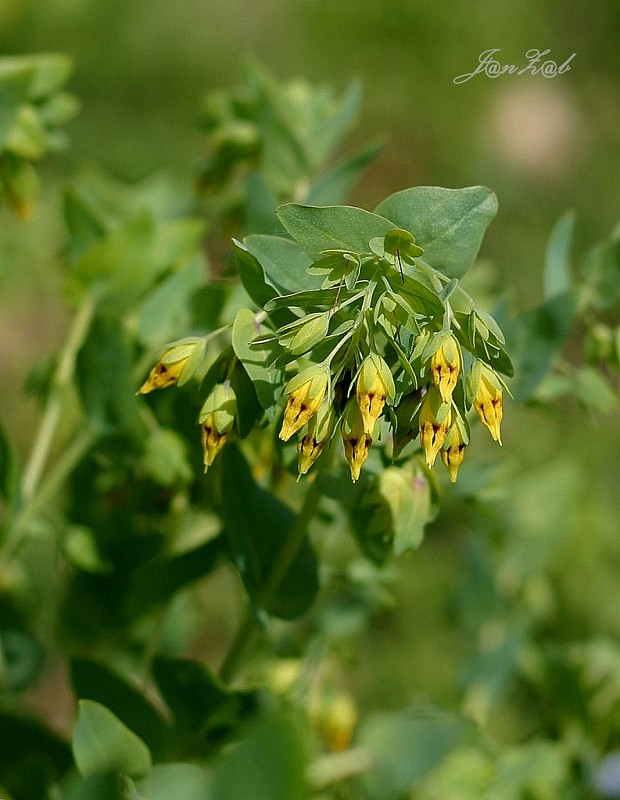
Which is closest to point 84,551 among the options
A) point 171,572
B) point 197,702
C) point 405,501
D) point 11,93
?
point 171,572

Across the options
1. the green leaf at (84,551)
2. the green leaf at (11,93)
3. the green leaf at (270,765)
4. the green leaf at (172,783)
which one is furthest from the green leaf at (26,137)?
the green leaf at (270,765)

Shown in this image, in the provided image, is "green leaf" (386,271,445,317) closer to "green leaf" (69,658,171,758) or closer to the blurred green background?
"green leaf" (69,658,171,758)

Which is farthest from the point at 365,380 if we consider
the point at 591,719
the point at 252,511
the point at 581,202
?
the point at 581,202

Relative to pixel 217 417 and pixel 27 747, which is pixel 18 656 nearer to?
pixel 27 747

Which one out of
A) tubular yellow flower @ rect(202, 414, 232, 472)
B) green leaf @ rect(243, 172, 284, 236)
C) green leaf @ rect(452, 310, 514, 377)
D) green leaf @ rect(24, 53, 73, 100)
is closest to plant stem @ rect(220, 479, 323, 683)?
tubular yellow flower @ rect(202, 414, 232, 472)

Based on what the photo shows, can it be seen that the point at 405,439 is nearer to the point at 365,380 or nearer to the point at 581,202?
the point at 365,380

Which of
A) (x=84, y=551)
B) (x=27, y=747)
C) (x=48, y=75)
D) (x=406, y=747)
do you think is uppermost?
(x=48, y=75)

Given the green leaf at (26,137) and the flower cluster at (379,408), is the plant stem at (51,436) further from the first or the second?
the flower cluster at (379,408)
